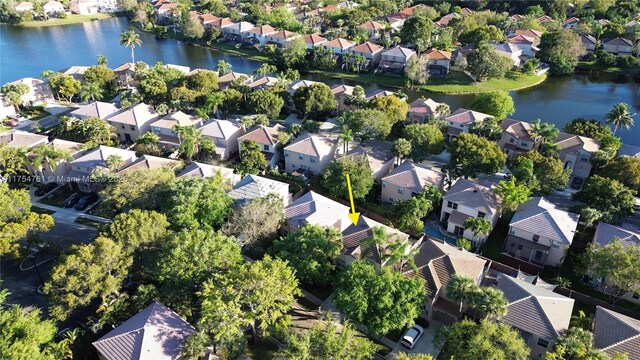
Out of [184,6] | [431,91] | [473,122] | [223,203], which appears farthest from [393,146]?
[184,6]

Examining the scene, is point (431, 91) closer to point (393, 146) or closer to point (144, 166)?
point (393, 146)

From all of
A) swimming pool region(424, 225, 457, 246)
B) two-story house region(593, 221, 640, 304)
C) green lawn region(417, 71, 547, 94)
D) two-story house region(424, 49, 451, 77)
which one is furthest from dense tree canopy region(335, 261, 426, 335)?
two-story house region(424, 49, 451, 77)

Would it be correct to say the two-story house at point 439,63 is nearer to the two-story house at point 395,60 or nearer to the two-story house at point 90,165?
the two-story house at point 395,60

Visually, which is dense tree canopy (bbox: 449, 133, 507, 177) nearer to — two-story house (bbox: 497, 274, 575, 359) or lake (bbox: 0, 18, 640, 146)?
two-story house (bbox: 497, 274, 575, 359)

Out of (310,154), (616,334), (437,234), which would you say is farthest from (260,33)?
(616,334)

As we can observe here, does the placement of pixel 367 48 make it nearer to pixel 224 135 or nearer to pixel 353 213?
pixel 224 135
